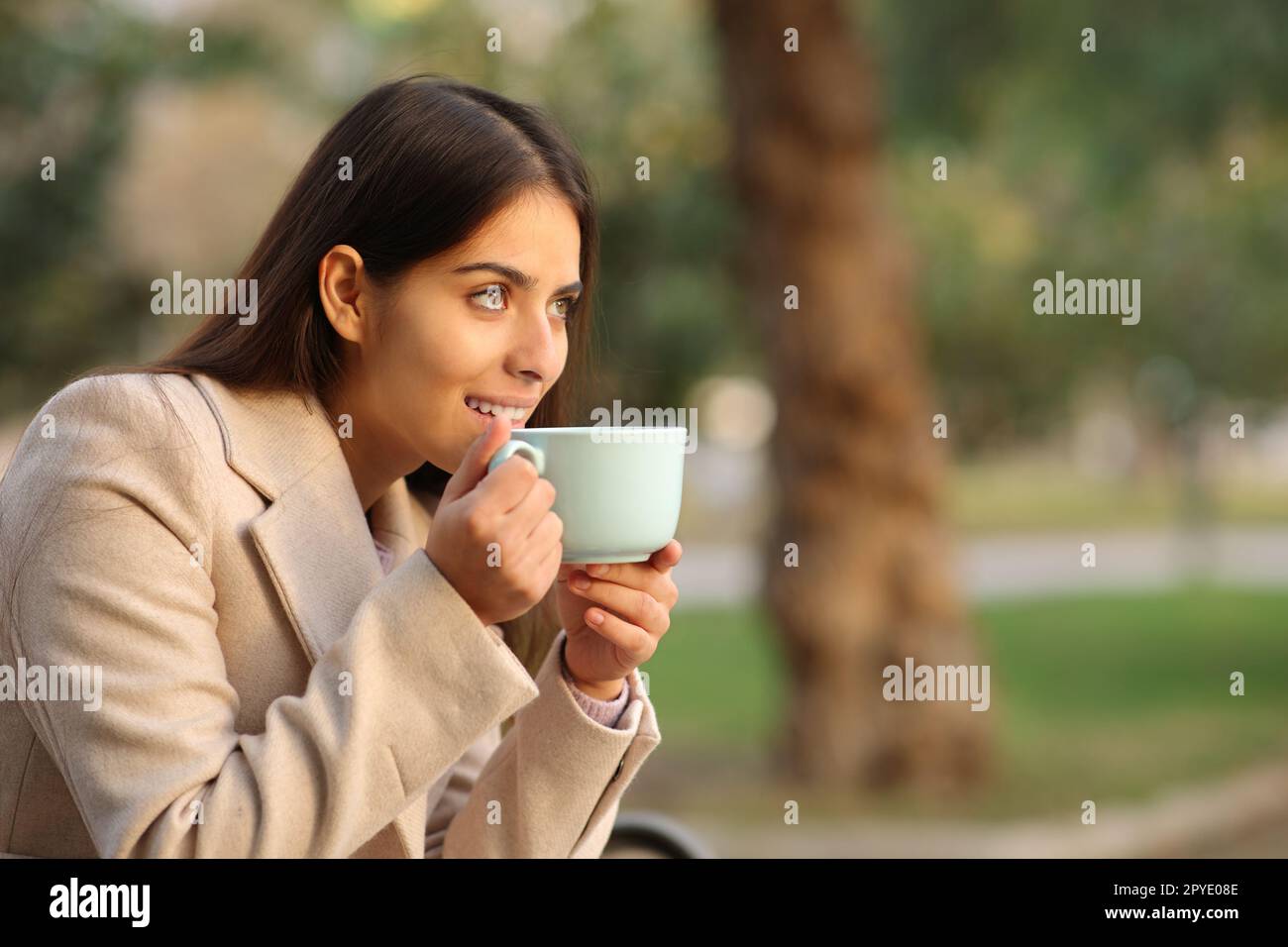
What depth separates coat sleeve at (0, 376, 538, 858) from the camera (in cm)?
138

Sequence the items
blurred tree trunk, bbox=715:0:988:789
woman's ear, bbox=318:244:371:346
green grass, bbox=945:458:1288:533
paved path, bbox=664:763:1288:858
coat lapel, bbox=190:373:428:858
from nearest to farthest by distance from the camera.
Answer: coat lapel, bbox=190:373:428:858, woman's ear, bbox=318:244:371:346, paved path, bbox=664:763:1288:858, blurred tree trunk, bbox=715:0:988:789, green grass, bbox=945:458:1288:533

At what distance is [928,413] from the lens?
6820 millimetres

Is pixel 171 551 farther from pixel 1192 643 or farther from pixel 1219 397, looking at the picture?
pixel 1219 397

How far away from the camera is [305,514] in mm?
1648

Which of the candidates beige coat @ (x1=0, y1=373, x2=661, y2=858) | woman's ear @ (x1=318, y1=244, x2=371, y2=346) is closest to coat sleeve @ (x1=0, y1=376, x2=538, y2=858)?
beige coat @ (x1=0, y1=373, x2=661, y2=858)

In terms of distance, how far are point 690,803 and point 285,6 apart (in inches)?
436

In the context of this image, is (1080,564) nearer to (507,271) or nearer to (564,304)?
(564,304)

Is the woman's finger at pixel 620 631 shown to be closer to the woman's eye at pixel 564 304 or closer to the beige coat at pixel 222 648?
the beige coat at pixel 222 648

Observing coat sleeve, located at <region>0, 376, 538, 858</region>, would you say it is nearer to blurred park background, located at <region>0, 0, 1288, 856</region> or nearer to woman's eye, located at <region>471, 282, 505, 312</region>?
woman's eye, located at <region>471, 282, 505, 312</region>


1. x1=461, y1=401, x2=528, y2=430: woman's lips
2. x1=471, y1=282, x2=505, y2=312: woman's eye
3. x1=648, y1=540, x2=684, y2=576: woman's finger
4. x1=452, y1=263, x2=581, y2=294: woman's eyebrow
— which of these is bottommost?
x1=648, y1=540, x2=684, y2=576: woman's finger

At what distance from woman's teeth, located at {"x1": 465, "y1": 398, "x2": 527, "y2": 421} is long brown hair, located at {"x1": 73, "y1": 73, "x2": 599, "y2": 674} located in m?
0.17

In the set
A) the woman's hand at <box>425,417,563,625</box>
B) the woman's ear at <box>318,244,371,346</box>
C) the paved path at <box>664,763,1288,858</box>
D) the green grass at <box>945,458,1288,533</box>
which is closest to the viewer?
the woman's hand at <box>425,417,563,625</box>

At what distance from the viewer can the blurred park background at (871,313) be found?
673 cm

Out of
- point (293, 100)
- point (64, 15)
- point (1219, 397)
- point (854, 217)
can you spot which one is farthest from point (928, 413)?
point (293, 100)
